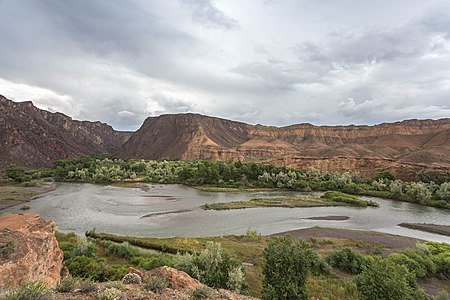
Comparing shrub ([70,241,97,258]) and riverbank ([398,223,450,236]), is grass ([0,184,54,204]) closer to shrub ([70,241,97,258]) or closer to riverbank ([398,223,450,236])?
shrub ([70,241,97,258])

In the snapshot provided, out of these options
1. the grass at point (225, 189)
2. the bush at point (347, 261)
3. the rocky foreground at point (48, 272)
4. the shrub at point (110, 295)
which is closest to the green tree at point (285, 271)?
the rocky foreground at point (48, 272)

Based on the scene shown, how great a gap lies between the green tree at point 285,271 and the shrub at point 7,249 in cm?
1088

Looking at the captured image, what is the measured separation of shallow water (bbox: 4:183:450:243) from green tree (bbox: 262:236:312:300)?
20528mm

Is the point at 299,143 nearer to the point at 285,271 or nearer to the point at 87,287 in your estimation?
the point at 285,271

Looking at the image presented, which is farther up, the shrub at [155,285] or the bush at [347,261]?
the shrub at [155,285]

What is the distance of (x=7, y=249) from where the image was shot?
10781mm

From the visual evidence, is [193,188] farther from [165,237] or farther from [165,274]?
[165,274]

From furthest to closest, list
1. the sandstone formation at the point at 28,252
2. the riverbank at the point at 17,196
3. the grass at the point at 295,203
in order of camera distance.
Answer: the grass at the point at 295,203, the riverbank at the point at 17,196, the sandstone formation at the point at 28,252

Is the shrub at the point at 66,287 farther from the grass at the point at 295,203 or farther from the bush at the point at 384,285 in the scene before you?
the grass at the point at 295,203

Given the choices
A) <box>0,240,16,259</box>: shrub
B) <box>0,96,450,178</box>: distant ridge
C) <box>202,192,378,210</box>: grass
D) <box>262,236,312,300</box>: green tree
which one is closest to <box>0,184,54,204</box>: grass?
<box>202,192,378,210</box>: grass

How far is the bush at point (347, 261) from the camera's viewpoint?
23814mm

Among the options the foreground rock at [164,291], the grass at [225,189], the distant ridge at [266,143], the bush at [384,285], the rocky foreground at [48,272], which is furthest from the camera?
the distant ridge at [266,143]

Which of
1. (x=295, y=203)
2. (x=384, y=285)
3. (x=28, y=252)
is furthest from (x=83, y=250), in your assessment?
(x=295, y=203)

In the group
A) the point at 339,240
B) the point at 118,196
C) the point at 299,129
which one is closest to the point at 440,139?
the point at 299,129
